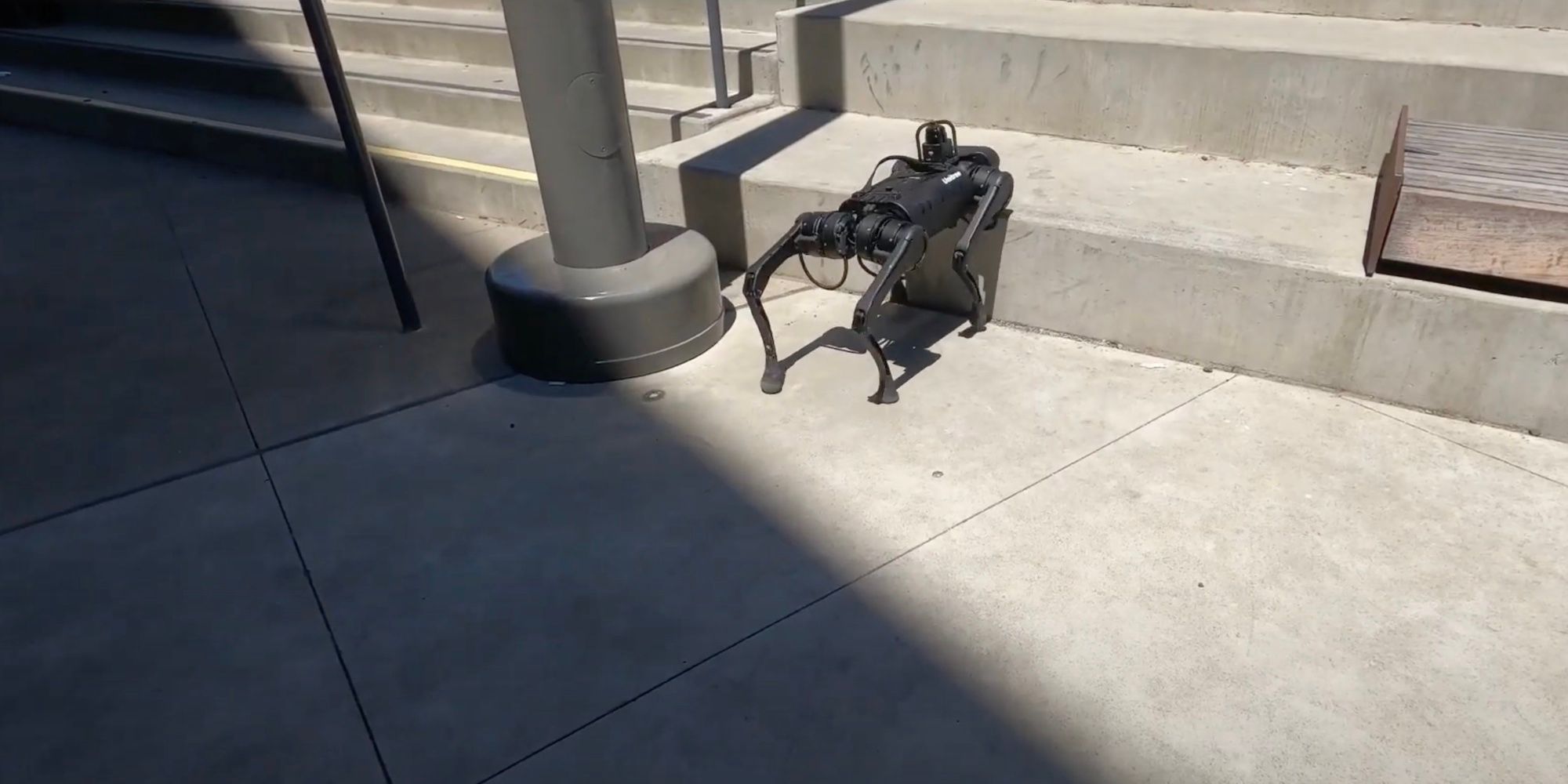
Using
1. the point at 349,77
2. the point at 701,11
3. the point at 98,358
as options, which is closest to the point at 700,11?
the point at 701,11

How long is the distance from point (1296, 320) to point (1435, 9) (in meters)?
2.22

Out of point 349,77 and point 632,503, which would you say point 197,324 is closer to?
point 632,503

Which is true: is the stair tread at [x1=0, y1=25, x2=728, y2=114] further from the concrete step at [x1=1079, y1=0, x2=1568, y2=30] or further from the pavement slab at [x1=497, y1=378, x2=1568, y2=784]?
the pavement slab at [x1=497, y1=378, x2=1568, y2=784]

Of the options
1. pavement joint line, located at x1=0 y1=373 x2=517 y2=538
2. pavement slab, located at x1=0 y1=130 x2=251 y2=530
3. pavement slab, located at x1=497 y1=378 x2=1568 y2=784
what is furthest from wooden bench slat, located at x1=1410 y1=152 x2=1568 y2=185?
pavement slab, located at x1=0 y1=130 x2=251 y2=530

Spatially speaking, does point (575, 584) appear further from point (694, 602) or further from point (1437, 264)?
point (1437, 264)

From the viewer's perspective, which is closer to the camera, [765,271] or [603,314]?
[765,271]

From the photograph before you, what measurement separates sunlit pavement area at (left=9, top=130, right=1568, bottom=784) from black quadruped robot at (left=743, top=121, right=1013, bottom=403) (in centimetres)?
28

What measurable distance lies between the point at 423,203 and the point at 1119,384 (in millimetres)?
4266

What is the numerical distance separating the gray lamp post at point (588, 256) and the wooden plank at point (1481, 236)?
2.39 metres

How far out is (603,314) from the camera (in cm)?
361

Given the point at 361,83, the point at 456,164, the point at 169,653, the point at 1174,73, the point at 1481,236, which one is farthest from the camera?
the point at 361,83

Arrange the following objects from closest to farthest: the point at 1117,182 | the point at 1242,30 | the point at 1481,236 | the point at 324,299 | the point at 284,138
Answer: the point at 1481,236
the point at 1117,182
the point at 1242,30
the point at 324,299
the point at 284,138

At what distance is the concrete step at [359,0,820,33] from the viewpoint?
5926 millimetres

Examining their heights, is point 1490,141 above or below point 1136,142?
above
